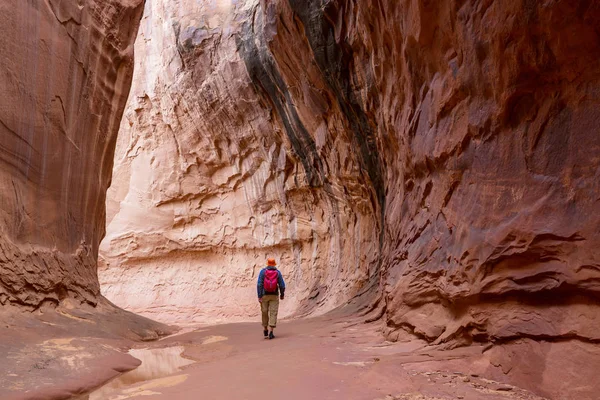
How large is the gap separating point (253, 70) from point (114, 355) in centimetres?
1121

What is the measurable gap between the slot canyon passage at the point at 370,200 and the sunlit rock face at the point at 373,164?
3 centimetres

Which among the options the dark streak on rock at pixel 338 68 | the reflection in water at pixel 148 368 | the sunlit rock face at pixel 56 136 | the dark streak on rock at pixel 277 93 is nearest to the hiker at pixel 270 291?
the reflection in water at pixel 148 368

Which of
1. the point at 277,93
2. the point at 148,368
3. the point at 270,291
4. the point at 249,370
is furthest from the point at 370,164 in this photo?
the point at 249,370

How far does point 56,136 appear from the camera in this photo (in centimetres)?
772

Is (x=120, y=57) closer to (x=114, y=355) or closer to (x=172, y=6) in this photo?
(x=114, y=355)

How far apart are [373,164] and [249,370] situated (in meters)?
7.92

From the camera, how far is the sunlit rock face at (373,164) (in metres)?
4.08

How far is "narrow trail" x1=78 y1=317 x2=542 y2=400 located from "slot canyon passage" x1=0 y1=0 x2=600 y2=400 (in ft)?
0.10

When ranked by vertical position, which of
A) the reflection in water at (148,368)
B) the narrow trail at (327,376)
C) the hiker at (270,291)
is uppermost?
the hiker at (270,291)

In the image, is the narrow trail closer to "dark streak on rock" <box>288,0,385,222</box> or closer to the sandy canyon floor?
the sandy canyon floor

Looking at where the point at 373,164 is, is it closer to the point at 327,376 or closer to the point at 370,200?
the point at 370,200

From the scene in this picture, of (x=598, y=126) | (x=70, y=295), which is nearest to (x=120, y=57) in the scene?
(x=70, y=295)

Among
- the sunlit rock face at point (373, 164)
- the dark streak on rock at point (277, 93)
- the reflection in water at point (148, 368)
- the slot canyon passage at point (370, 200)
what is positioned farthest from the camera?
the dark streak on rock at point (277, 93)

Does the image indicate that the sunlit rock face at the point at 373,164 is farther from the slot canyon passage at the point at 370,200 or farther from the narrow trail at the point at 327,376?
the narrow trail at the point at 327,376
